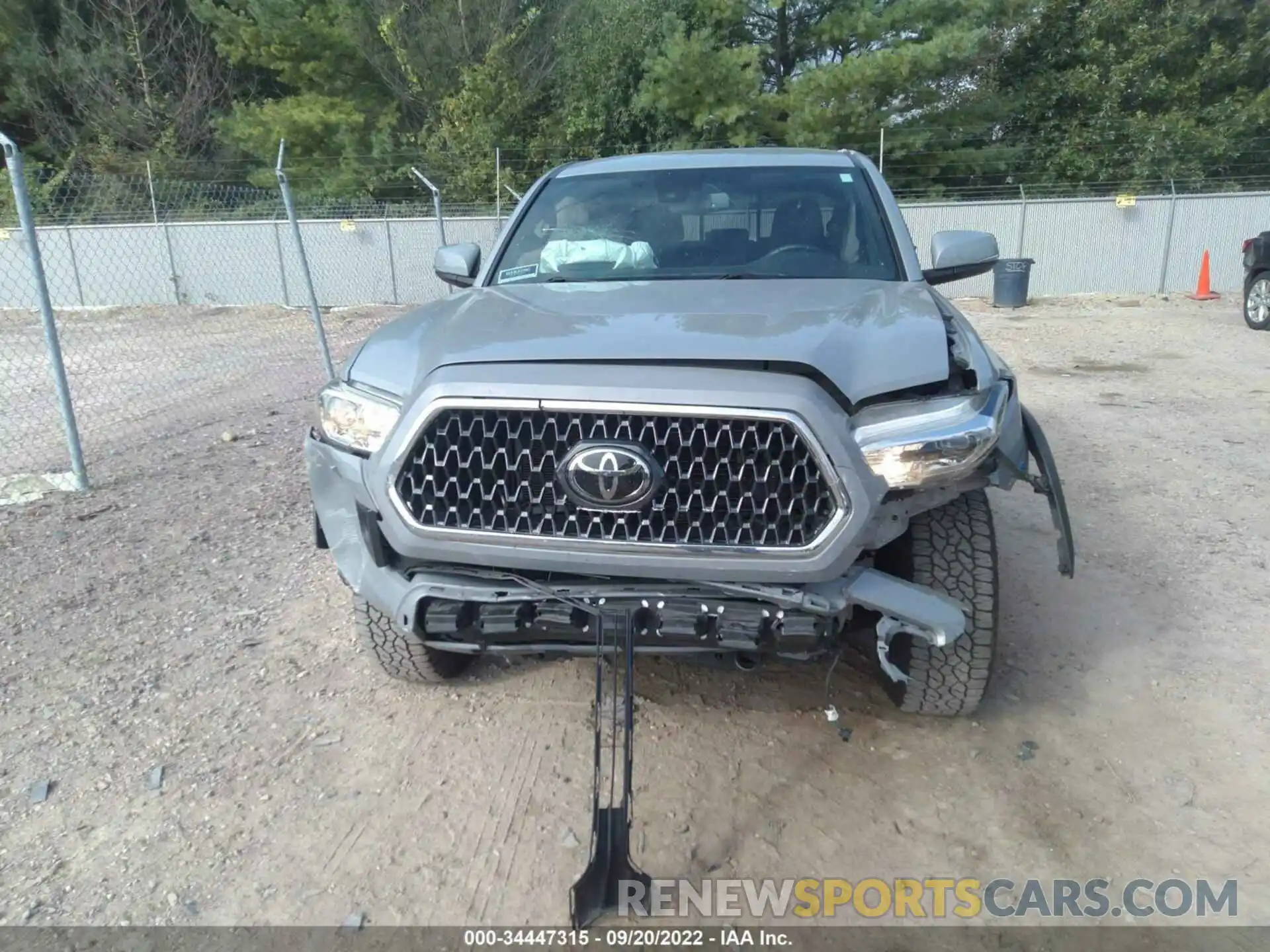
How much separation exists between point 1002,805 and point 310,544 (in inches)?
139

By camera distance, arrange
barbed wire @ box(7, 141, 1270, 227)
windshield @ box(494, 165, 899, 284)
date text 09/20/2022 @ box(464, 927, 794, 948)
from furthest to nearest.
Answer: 1. barbed wire @ box(7, 141, 1270, 227)
2. windshield @ box(494, 165, 899, 284)
3. date text 09/20/2022 @ box(464, 927, 794, 948)

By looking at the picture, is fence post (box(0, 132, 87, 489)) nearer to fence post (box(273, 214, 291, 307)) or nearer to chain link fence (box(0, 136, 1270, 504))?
chain link fence (box(0, 136, 1270, 504))

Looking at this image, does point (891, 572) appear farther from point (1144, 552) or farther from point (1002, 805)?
point (1144, 552)

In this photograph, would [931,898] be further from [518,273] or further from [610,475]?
[518,273]

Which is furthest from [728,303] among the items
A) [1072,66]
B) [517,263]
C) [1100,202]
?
[1072,66]

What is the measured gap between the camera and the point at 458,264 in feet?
13.7

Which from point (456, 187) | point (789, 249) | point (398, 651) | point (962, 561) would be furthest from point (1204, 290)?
point (398, 651)

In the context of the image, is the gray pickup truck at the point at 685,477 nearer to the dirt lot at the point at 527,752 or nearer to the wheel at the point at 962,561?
the wheel at the point at 962,561

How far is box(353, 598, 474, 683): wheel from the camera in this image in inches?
128

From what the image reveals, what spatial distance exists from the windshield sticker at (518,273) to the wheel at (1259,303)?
39.4 feet

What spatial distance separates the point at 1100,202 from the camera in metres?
18.9

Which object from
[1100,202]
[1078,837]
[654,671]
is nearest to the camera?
[1078,837]

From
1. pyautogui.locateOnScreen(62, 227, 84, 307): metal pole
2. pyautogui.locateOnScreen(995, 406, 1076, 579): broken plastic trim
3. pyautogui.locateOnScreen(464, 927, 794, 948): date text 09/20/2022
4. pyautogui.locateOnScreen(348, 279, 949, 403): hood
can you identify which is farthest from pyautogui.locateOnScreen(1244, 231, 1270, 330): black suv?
pyautogui.locateOnScreen(62, 227, 84, 307): metal pole

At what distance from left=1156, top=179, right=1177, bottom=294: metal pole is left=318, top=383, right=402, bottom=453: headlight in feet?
66.0
